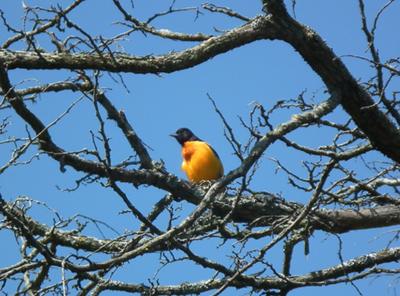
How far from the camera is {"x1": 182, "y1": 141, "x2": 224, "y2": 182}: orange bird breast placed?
9.02m

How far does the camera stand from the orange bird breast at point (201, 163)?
29.6 ft

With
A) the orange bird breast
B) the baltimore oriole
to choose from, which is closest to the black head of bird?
the baltimore oriole

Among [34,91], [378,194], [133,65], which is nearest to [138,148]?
[34,91]

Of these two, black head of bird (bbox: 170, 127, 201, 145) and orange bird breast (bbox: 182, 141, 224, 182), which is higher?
black head of bird (bbox: 170, 127, 201, 145)

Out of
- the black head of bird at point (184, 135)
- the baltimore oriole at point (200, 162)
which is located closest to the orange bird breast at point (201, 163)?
the baltimore oriole at point (200, 162)

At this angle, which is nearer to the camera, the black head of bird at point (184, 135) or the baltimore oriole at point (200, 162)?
the baltimore oriole at point (200, 162)

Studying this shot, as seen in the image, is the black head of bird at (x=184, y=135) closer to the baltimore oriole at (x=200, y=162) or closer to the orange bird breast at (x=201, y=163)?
the baltimore oriole at (x=200, y=162)

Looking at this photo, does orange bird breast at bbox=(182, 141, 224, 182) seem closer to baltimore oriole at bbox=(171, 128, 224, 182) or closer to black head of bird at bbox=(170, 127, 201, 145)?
baltimore oriole at bbox=(171, 128, 224, 182)

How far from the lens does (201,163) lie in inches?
358

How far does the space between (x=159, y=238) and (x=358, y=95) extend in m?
1.55

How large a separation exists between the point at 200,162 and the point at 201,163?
0.02 meters

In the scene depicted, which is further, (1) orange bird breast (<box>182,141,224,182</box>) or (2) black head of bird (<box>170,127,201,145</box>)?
(2) black head of bird (<box>170,127,201,145</box>)

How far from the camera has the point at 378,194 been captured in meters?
4.90

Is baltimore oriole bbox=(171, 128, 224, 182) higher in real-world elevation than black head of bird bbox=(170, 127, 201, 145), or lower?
lower
